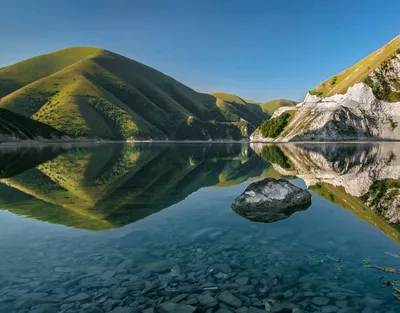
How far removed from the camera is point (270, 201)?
981 inches

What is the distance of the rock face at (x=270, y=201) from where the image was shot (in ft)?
79.8

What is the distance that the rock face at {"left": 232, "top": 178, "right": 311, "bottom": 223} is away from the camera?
2431 centimetres

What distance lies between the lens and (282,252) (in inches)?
624

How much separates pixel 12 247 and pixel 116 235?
559cm

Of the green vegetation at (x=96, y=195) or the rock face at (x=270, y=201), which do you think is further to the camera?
the rock face at (x=270, y=201)

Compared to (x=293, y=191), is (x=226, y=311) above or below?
below

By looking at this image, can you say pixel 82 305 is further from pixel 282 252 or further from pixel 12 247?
pixel 282 252

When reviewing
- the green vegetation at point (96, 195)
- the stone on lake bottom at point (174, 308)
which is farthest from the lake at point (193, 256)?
the green vegetation at point (96, 195)

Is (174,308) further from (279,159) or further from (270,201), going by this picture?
(279,159)

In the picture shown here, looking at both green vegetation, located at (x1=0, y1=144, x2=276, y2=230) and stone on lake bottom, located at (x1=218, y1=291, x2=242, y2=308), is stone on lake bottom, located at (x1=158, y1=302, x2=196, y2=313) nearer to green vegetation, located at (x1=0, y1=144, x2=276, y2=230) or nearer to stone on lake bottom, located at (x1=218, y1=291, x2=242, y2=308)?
stone on lake bottom, located at (x1=218, y1=291, x2=242, y2=308)

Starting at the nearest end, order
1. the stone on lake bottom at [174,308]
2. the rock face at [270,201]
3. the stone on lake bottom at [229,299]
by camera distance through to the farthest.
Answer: the stone on lake bottom at [174,308], the stone on lake bottom at [229,299], the rock face at [270,201]

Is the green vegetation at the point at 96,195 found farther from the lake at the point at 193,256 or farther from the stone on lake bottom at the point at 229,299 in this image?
the stone on lake bottom at the point at 229,299

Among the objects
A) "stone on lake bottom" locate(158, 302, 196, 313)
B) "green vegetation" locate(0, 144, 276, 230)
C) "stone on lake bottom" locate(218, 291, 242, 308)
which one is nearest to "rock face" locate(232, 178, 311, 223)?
"green vegetation" locate(0, 144, 276, 230)

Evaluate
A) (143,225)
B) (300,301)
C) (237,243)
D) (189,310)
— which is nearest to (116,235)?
(143,225)
